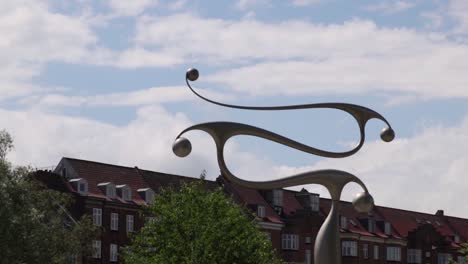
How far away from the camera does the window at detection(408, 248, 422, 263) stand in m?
95.9

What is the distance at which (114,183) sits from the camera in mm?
71125

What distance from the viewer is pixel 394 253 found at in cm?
9444

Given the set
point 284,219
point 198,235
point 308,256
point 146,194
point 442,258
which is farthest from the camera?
point 442,258

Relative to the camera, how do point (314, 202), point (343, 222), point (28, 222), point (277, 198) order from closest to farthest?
1. point (28, 222)
2. point (277, 198)
3. point (314, 202)
4. point (343, 222)

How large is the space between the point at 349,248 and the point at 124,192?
24375 mm

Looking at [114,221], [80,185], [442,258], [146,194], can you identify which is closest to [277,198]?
[146,194]

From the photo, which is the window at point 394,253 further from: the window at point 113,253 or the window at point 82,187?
the window at point 82,187

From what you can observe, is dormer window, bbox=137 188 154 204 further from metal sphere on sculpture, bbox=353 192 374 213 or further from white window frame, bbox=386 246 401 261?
metal sphere on sculpture, bbox=353 192 374 213

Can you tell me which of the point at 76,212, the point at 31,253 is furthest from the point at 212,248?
the point at 76,212

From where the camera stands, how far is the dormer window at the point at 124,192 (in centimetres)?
7069

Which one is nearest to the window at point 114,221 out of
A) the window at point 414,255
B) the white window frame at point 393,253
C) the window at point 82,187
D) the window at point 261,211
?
the window at point 82,187

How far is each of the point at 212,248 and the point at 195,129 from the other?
Answer: 30.5 m

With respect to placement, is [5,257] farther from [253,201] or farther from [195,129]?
[253,201]

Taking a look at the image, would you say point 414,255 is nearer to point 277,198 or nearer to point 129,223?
point 277,198
